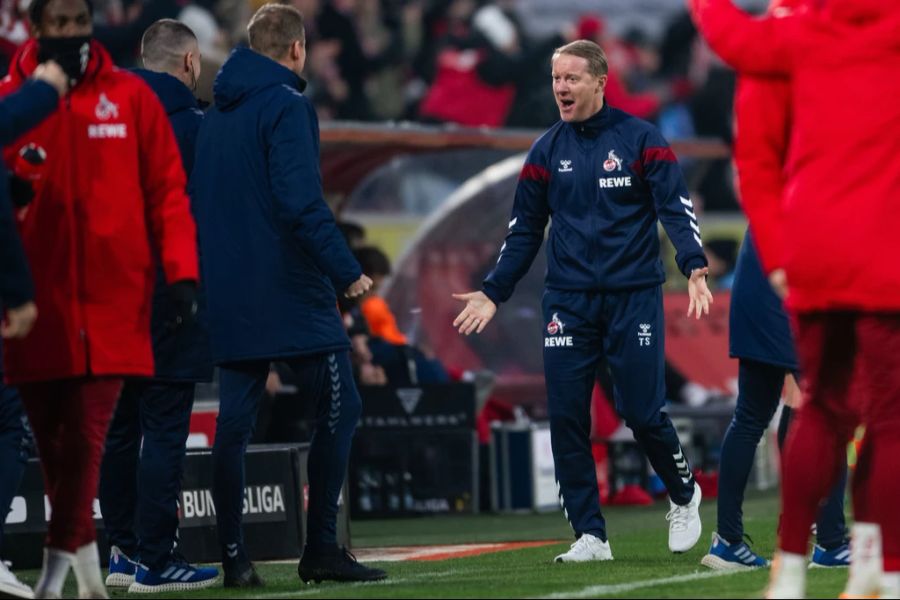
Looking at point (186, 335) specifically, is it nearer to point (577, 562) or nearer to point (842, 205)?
point (577, 562)

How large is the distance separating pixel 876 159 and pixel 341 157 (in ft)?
31.3

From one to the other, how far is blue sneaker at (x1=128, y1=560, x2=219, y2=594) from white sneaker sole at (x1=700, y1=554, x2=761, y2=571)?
192cm

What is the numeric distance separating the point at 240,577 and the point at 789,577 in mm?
2449

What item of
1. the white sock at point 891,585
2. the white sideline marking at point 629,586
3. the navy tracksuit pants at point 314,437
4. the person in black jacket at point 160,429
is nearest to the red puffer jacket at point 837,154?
the white sock at point 891,585

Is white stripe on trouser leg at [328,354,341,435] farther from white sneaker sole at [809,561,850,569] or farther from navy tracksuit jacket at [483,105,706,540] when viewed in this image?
white sneaker sole at [809,561,850,569]

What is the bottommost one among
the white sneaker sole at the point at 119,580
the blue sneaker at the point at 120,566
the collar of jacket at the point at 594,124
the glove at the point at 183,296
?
the white sneaker sole at the point at 119,580

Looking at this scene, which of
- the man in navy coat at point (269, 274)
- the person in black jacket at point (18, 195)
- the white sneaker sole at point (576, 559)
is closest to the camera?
the person in black jacket at point (18, 195)

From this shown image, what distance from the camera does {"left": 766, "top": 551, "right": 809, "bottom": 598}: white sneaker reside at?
5.57 metres

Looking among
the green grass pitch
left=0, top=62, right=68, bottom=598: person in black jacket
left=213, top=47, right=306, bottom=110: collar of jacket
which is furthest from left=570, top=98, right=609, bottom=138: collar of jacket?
left=0, top=62, right=68, bottom=598: person in black jacket

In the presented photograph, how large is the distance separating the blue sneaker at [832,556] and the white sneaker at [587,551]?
91cm

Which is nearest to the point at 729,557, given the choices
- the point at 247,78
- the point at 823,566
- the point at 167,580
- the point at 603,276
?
the point at 823,566

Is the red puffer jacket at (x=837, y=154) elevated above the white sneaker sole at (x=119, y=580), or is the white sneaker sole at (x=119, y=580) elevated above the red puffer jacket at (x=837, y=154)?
the red puffer jacket at (x=837, y=154)

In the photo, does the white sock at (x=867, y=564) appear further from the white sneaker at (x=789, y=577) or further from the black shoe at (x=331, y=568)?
the black shoe at (x=331, y=568)

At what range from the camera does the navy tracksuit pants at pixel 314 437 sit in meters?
7.27
